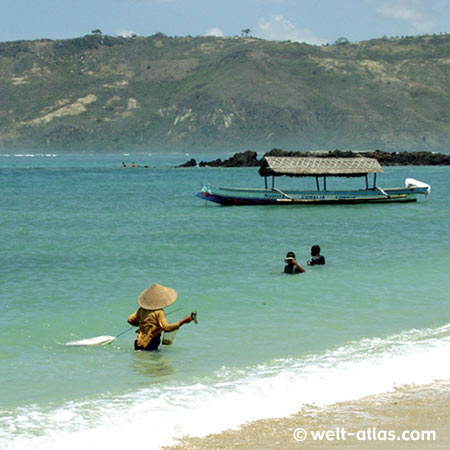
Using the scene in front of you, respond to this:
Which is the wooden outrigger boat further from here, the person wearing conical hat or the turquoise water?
the person wearing conical hat

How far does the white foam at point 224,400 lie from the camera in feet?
27.1

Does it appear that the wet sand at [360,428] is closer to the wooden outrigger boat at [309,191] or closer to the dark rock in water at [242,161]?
the wooden outrigger boat at [309,191]

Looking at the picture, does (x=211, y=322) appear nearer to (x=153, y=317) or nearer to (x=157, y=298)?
(x=153, y=317)

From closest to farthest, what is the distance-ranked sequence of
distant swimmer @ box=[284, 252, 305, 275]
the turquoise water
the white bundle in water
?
the turquoise water
the white bundle in water
distant swimmer @ box=[284, 252, 305, 275]

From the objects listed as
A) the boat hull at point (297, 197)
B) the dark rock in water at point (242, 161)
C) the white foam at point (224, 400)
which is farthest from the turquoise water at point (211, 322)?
the dark rock in water at point (242, 161)

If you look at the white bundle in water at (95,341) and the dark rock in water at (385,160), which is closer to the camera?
the white bundle in water at (95,341)

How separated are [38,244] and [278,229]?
10.4 metres

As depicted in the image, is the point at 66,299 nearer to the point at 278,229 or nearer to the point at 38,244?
the point at 38,244

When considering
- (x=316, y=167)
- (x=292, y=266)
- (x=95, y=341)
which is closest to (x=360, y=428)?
(x=95, y=341)

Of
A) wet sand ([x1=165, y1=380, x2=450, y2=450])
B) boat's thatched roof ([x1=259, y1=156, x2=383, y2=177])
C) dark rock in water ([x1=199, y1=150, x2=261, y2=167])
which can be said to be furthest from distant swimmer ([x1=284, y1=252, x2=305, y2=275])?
dark rock in water ([x1=199, y1=150, x2=261, y2=167])

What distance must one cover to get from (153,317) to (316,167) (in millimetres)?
30385

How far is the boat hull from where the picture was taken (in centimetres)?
4081

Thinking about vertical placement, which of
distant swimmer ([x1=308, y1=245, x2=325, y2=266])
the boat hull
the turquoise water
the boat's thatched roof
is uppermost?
the boat's thatched roof

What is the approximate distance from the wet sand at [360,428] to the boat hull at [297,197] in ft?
104
